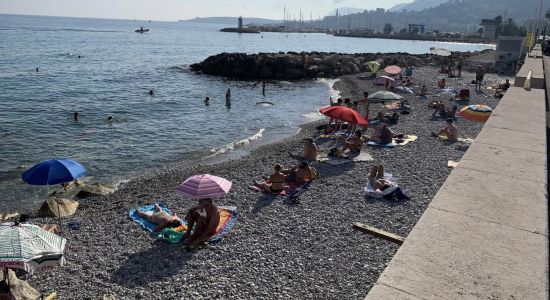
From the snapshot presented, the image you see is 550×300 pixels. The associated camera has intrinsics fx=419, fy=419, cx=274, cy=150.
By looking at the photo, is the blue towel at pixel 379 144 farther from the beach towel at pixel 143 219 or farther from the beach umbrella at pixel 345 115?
the beach towel at pixel 143 219

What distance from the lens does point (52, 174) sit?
1036 cm

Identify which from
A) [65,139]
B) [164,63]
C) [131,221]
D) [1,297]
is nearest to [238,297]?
[1,297]

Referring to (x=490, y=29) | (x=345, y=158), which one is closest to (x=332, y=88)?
(x=345, y=158)

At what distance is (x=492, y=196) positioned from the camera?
689cm

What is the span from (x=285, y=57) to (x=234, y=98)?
61.0 ft

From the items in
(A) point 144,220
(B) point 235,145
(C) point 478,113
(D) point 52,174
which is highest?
(C) point 478,113

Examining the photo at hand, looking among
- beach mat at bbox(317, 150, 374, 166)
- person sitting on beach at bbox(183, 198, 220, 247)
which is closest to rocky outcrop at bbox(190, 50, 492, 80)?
beach mat at bbox(317, 150, 374, 166)

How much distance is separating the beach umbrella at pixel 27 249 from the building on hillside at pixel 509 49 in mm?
51203

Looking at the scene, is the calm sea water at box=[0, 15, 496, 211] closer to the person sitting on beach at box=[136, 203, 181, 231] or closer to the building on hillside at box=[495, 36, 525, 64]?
the person sitting on beach at box=[136, 203, 181, 231]

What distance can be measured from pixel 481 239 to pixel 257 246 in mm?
5585

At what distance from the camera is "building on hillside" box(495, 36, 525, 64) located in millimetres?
47719

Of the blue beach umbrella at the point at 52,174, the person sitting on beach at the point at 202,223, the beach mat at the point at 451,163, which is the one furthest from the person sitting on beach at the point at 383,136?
the blue beach umbrella at the point at 52,174

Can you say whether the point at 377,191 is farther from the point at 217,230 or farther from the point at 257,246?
the point at 217,230

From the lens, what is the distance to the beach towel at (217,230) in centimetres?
1041
